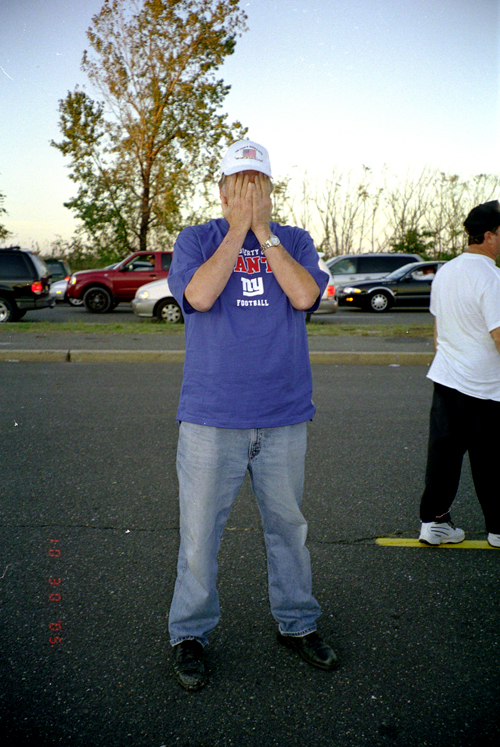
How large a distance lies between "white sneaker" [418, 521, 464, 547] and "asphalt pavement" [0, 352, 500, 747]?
5cm

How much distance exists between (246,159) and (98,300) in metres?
16.5

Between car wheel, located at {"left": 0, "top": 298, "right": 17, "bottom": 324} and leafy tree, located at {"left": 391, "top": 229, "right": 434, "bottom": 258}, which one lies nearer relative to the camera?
car wheel, located at {"left": 0, "top": 298, "right": 17, "bottom": 324}

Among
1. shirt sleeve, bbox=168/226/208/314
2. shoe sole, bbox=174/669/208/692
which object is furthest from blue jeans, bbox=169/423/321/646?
shirt sleeve, bbox=168/226/208/314

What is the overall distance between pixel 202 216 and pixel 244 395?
2568 cm

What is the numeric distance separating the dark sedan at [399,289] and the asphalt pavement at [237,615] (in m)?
14.2

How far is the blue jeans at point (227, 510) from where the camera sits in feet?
7.54

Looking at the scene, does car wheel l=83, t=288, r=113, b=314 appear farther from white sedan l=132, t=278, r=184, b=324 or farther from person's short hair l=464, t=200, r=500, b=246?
person's short hair l=464, t=200, r=500, b=246

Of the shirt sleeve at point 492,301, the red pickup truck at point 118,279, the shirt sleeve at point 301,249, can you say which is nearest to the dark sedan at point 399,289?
the red pickup truck at point 118,279

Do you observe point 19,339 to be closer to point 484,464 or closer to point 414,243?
point 484,464

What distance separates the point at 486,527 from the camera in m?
3.50

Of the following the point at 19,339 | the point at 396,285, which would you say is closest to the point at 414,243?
the point at 396,285

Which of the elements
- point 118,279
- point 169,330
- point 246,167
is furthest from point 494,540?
point 118,279

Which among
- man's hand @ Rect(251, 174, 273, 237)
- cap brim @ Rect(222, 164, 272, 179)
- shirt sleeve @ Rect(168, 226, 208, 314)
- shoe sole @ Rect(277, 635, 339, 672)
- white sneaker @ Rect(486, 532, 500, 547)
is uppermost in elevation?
cap brim @ Rect(222, 164, 272, 179)

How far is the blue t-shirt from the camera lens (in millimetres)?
2246
